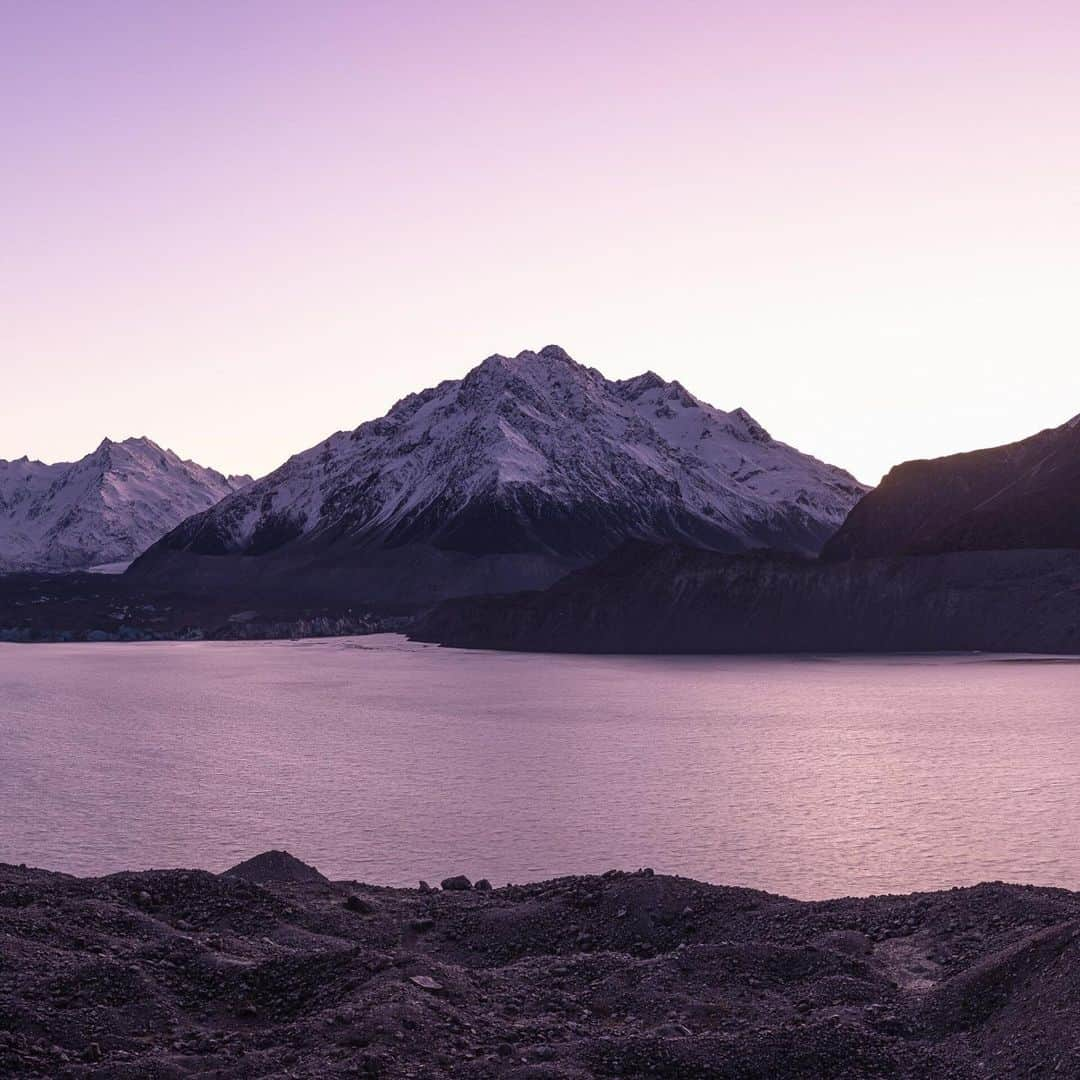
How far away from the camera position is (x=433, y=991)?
59.2ft

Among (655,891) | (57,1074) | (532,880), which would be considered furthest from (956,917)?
(57,1074)

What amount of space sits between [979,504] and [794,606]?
4101 cm

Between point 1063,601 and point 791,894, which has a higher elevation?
point 1063,601

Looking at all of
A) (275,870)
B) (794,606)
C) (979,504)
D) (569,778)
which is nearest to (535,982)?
(275,870)

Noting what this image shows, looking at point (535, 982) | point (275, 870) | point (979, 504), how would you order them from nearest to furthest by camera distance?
point (535, 982) → point (275, 870) → point (979, 504)

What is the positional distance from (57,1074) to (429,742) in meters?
47.4

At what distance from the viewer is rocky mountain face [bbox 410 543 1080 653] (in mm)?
129500

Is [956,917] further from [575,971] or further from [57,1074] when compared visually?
[57,1074]

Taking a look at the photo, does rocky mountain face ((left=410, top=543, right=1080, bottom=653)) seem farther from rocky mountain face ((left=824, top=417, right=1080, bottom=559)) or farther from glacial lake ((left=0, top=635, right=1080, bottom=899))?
glacial lake ((left=0, top=635, right=1080, bottom=899))

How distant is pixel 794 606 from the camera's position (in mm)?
143000

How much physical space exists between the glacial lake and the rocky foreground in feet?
24.9

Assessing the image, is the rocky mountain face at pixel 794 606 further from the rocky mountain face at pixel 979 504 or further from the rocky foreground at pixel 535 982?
the rocky foreground at pixel 535 982

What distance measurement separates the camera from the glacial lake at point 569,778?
113ft

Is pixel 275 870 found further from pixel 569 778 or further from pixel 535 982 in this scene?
pixel 569 778
